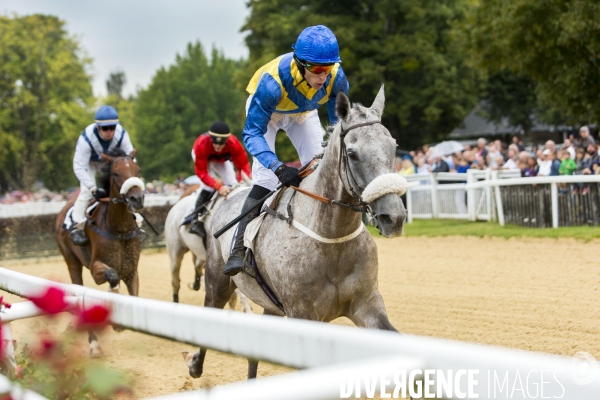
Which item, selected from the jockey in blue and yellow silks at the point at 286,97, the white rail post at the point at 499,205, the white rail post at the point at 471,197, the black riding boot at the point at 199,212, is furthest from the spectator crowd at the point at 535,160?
the jockey in blue and yellow silks at the point at 286,97

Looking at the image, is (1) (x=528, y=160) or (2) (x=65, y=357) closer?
(2) (x=65, y=357)

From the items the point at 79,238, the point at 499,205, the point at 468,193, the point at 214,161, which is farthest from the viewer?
the point at 468,193

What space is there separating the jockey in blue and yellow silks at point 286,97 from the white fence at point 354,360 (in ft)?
8.61

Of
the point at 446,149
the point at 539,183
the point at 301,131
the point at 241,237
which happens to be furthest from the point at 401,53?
the point at 241,237

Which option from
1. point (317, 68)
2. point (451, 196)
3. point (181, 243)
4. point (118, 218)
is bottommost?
point (451, 196)

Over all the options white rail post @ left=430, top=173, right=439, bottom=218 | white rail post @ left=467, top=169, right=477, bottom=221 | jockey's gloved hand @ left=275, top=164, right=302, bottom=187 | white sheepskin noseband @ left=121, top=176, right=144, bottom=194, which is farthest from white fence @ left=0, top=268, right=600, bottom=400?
white rail post @ left=430, top=173, right=439, bottom=218

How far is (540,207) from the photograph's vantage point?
11992 mm

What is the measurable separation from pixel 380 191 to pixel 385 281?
6.28 m

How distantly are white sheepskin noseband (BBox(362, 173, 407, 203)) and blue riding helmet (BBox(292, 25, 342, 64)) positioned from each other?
3.35 ft

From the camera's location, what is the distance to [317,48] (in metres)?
4.24

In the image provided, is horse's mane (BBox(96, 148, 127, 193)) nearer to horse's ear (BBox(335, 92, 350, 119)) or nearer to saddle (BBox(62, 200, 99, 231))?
saddle (BBox(62, 200, 99, 231))

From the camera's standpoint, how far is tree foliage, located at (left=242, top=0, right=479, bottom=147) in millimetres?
29516

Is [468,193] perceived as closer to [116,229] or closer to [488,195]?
[488,195]

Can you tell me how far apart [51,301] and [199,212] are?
6.69 meters
